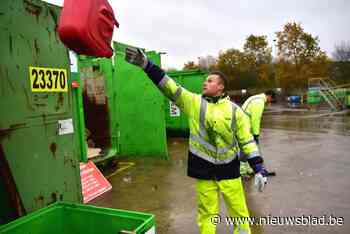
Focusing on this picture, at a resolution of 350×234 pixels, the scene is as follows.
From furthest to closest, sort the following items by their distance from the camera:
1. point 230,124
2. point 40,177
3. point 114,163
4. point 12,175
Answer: point 114,163 < point 230,124 < point 40,177 < point 12,175

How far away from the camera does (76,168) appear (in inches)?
115

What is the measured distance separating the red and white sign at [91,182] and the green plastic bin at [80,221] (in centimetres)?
229

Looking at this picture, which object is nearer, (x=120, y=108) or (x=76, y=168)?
(x=76, y=168)

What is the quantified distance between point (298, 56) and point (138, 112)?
22.5 m

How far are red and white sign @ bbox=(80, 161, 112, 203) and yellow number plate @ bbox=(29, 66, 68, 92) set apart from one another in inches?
79.2

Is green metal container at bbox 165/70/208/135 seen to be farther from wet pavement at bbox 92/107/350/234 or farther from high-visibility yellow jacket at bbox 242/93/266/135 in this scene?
high-visibility yellow jacket at bbox 242/93/266/135

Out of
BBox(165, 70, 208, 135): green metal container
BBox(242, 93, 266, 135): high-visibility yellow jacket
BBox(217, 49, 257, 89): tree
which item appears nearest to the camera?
BBox(242, 93, 266, 135): high-visibility yellow jacket

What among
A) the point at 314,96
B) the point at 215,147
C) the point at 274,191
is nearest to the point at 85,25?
the point at 215,147

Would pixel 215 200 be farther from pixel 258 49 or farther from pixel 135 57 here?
pixel 258 49

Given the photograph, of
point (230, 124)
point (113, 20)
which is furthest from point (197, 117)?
point (113, 20)

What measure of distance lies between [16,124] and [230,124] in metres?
1.76

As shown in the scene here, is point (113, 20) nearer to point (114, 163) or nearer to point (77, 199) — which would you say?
point (77, 199)

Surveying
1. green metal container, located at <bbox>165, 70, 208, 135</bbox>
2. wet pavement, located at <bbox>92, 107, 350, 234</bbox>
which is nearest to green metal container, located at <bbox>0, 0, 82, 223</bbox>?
wet pavement, located at <bbox>92, 107, 350, 234</bbox>

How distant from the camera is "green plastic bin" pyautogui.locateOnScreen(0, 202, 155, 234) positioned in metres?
1.75
